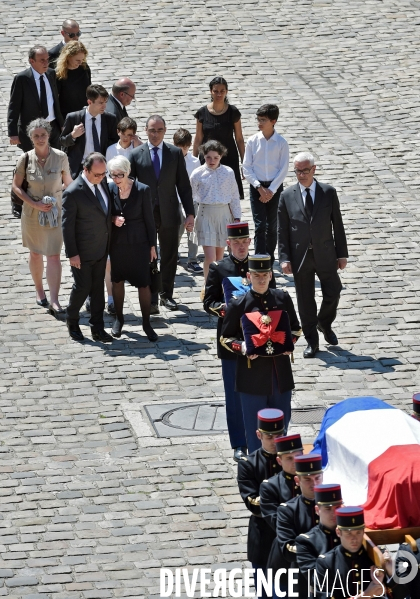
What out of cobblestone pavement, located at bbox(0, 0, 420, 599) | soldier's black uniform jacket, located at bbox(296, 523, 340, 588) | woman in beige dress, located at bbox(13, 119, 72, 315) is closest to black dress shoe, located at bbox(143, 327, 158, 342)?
cobblestone pavement, located at bbox(0, 0, 420, 599)

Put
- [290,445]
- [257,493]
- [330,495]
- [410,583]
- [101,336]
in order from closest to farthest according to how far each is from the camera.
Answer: [330,495]
[410,583]
[290,445]
[257,493]
[101,336]

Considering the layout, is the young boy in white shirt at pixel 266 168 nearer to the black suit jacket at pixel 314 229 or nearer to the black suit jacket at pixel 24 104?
the black suit jacket at pixel 314 229

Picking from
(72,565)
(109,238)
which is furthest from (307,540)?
(109,238)

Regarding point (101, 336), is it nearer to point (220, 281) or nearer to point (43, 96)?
point (220, 281)

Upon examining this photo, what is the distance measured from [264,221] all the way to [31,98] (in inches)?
130

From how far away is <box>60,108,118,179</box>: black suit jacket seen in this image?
52.3ft

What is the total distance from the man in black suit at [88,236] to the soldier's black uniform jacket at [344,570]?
6.74 metres

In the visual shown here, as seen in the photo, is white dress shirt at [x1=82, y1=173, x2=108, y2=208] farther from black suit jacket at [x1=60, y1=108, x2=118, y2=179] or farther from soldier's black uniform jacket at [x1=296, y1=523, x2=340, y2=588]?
soldier's black uniform jacket at [x1=296, y1=523, x2=340, y2=588]

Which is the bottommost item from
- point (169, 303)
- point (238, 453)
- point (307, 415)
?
point (169, 303)

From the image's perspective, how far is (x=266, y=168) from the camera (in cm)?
1599

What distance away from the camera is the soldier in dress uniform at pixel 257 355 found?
35.8 feet

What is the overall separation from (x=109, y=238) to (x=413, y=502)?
6.29 metres

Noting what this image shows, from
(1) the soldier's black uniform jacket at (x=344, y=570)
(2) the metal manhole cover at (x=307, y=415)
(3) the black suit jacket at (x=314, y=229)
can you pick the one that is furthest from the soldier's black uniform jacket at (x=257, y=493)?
(3) the black suit jacket at (x=314, y=229)

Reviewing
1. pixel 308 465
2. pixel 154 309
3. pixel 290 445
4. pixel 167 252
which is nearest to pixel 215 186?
pixel 167 252
